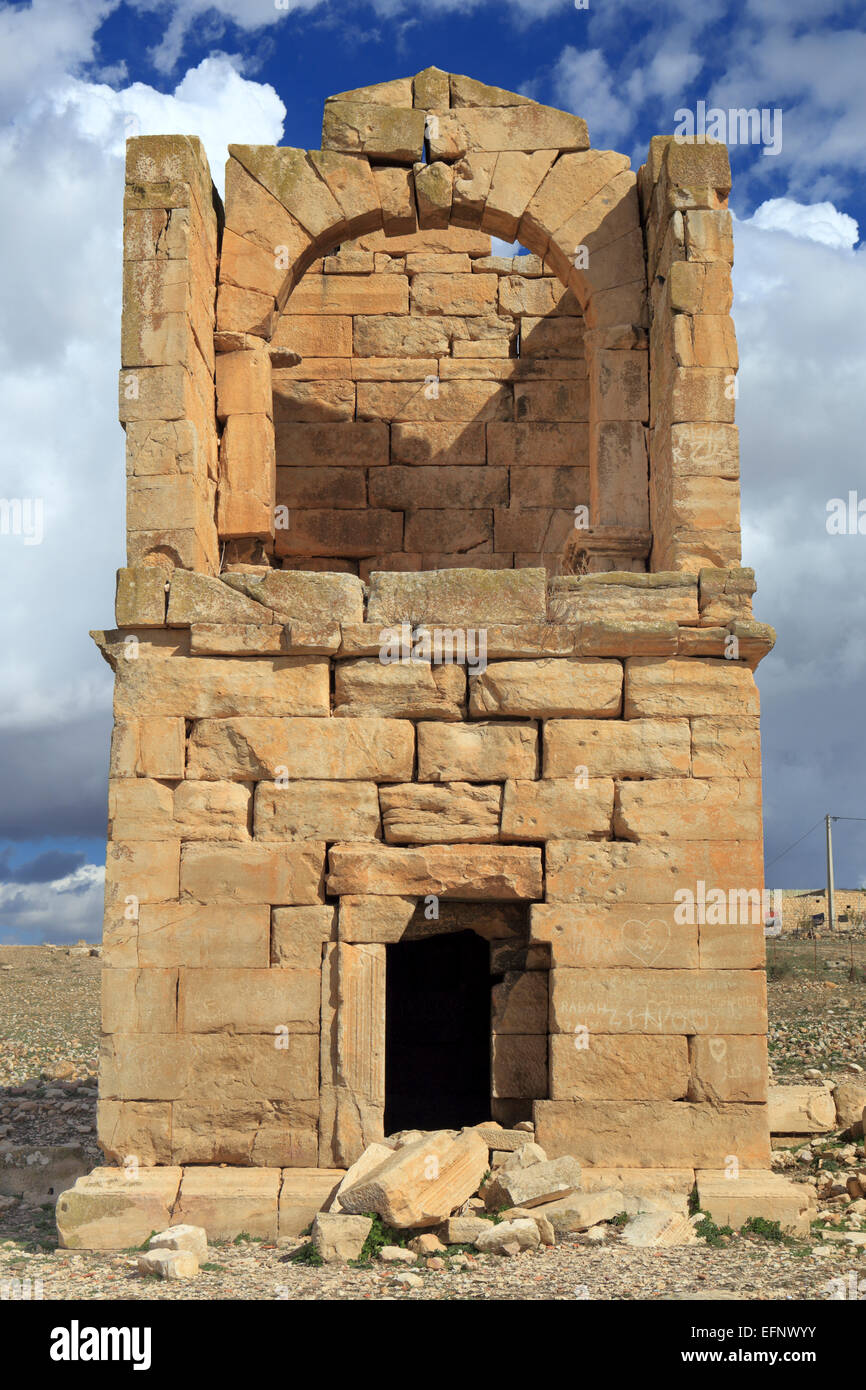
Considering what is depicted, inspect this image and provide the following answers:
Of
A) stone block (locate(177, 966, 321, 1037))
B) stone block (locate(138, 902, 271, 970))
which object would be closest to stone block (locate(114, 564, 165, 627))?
stone block (locate(138, 902, 271, 970))

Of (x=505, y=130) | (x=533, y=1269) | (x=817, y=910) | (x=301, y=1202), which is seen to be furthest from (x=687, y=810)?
(x=817, y=910)

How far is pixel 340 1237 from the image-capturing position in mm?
6324

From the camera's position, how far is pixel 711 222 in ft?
26.7

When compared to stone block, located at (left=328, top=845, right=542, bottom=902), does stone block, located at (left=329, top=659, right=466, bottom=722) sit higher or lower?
higher

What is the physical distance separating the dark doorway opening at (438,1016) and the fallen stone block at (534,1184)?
4.15 m

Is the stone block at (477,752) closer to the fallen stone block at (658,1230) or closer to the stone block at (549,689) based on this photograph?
the stone block at (549,689)

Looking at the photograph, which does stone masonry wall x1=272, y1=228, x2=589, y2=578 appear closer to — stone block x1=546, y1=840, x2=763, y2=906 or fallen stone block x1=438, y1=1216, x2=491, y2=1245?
stone block x1=546, y1=840, x2=763, y2=906

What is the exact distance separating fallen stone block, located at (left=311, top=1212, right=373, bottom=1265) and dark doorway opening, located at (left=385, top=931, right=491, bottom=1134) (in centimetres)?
459

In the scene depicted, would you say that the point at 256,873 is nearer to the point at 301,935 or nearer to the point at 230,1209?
the point at 301,935

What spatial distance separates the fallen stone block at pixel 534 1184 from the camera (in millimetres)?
6676

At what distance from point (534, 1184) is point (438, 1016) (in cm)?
483

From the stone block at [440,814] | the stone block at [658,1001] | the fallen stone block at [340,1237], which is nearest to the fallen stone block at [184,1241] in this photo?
the fallen stone block at [340,1237]

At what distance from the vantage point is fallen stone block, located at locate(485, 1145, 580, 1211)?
21.9 feet

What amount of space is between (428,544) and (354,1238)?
19.4ft
